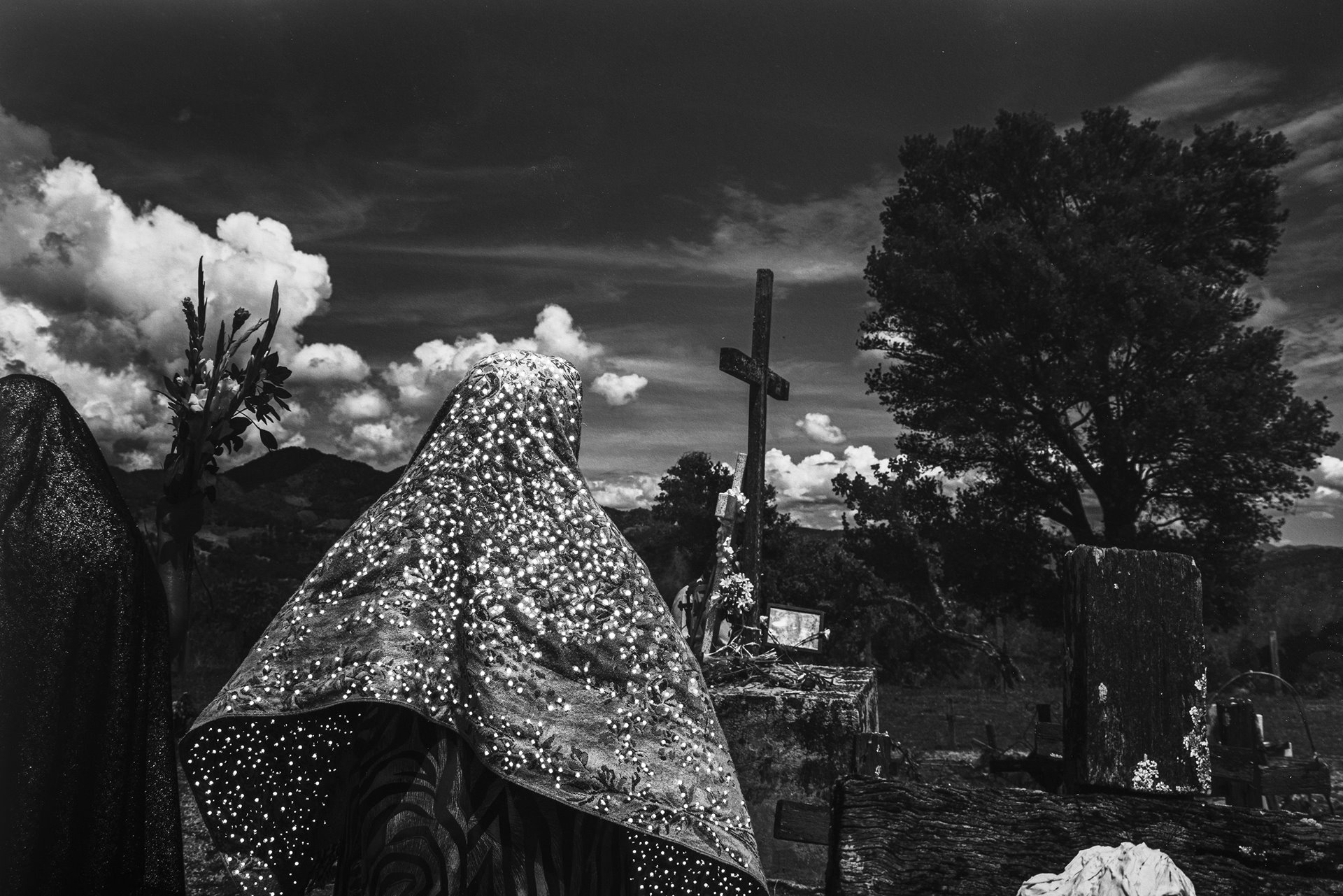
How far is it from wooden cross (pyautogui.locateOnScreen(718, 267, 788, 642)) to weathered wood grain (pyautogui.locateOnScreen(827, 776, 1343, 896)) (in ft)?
20.0

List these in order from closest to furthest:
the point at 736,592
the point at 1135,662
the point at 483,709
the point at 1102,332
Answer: the point at 483,709 → the point at 1135,662 → the point at 736,592 → the point at 1102,332

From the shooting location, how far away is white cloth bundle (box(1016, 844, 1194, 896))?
7.02 feet

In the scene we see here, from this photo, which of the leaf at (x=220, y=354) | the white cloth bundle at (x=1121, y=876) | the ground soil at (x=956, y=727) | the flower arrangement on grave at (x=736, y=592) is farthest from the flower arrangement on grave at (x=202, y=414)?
the white cloth bundle at (x=1121, y=876)

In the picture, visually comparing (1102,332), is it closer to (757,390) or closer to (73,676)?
(757,390)

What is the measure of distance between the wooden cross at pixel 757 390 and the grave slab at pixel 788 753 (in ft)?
11.3

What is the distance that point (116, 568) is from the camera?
98.2 inches

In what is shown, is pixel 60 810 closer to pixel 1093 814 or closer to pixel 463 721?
pixel 463 721

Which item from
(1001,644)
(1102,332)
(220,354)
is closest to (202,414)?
(220,354)

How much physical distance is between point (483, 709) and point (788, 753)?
3824mm

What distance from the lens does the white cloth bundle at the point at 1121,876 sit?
7.02 ft

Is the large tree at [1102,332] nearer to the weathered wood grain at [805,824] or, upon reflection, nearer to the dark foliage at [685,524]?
the dark foliage at [685,524]

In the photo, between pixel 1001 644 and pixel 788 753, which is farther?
pixel 1001 644

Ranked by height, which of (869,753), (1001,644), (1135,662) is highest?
(1135,662)

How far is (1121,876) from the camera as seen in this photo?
2184 mm
